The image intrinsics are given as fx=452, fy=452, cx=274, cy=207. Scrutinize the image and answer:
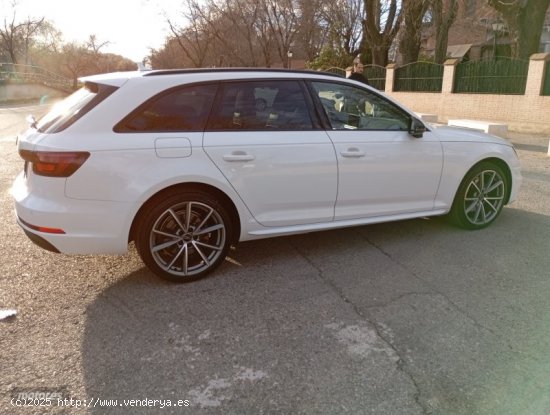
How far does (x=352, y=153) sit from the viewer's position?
4.11 m

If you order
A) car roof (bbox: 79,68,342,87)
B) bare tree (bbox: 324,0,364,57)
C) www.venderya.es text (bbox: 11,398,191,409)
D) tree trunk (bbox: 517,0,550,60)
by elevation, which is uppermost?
bare tree (bbox: 324,0,364,57)

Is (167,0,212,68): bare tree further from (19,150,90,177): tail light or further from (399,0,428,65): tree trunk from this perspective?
(19,150,90,177): tail light

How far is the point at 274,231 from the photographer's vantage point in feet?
13.1

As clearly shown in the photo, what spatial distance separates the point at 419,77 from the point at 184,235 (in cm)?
1947

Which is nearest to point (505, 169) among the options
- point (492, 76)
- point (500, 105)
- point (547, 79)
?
point (547, 79)

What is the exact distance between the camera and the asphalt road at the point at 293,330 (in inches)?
96.0

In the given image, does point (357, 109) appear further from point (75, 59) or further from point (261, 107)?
point (75, 59)

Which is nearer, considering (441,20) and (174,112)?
(174,112)

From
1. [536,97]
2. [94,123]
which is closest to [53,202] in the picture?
[94,123]

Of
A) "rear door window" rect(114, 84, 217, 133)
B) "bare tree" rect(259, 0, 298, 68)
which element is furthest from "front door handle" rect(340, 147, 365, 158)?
"bare tree" rect(259, 0, 298, 68)

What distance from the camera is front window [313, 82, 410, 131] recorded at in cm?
420

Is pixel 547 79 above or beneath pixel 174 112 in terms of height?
above

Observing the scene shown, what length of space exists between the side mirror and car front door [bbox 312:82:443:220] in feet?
0.17

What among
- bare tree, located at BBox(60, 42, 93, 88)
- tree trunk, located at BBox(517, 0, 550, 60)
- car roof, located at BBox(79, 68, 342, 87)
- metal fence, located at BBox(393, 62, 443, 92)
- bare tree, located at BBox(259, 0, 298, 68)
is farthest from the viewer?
bare tree, located at BBox(60, 42, 93, 88)
